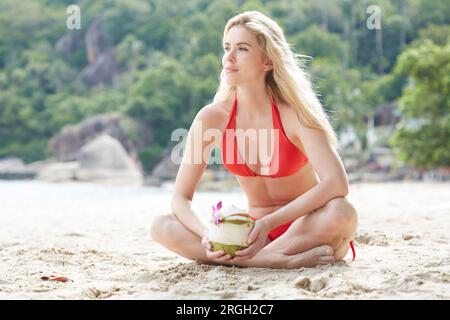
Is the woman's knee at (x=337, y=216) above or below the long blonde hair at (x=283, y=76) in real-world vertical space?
below

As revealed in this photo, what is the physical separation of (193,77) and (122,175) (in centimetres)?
1027

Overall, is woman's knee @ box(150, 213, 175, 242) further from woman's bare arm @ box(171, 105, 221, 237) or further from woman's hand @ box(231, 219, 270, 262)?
woman's hand @ box(231, 219, 270, 262)

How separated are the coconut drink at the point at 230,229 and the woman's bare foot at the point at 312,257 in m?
0.26

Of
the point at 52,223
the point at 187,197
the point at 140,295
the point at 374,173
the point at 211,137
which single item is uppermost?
the point at 211,137

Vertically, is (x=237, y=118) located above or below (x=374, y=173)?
above

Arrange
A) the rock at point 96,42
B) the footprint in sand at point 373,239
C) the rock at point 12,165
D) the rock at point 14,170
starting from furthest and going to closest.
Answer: the rock at point 96,42 < the rock at point 12,165 < the rock at point 14,170 < the footprint in sand at point 373,239

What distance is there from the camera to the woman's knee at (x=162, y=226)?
2.90 meters

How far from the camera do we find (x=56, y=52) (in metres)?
40.6

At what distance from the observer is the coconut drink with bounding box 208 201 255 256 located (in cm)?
257

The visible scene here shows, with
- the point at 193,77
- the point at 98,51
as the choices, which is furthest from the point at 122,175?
the point at 98,51

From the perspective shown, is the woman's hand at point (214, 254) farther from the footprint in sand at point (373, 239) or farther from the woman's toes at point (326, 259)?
the footprint in sand at point (373, 239)

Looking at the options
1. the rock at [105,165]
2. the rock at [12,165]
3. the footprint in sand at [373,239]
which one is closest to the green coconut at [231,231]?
the footprint in sand at [373,239]

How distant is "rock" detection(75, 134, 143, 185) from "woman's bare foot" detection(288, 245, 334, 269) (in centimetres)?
2177

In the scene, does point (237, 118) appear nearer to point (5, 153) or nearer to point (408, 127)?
point (408, 127)
